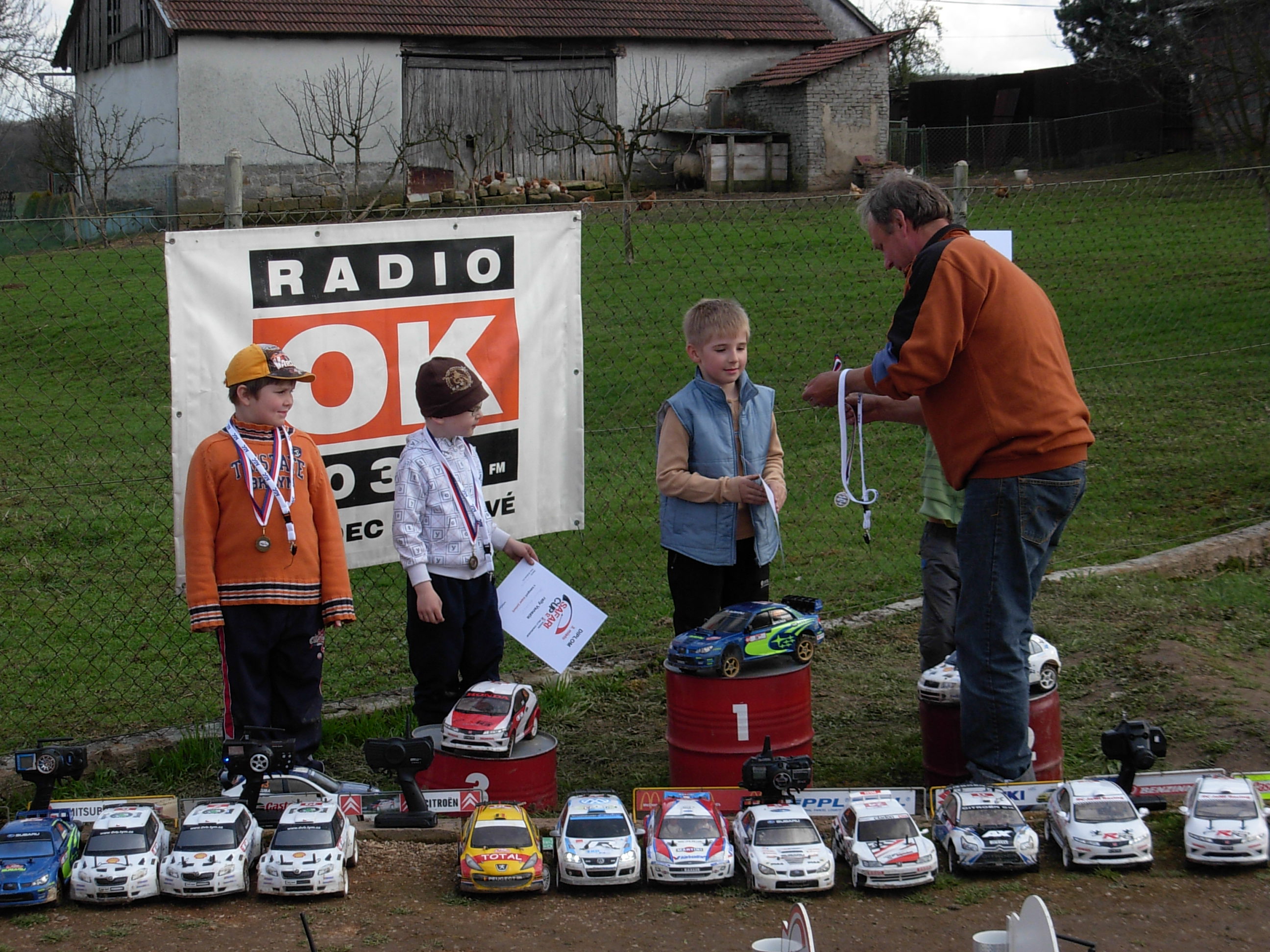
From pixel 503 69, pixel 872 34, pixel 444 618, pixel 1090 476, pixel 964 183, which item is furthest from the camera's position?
pixel 872 34

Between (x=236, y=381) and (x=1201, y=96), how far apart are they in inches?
536

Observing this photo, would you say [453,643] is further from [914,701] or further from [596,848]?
[914,701]

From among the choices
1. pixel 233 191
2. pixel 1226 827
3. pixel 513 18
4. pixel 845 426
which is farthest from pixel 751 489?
pixel 513 18

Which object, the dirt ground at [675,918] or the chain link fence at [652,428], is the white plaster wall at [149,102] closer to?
the chain link fence at [652,428]

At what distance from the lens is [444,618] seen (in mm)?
4914

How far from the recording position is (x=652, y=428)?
10.6 m

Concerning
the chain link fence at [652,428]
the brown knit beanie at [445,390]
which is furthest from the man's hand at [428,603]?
the chain link fence at [652,428]

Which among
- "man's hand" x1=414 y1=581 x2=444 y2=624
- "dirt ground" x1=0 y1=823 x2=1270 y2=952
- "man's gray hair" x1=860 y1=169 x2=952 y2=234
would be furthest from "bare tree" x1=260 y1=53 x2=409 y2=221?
"dirt ground" x1=0 y1=823 x2=1270 y2=952

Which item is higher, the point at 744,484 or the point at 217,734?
the point at 744,484

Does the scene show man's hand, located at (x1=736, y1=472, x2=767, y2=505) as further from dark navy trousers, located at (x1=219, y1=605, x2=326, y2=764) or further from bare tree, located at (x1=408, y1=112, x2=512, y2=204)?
bare tree, located at (x1=408, y1=112, x2=512, y2=204)

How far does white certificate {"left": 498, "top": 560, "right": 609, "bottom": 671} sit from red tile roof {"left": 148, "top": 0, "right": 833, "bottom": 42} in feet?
78.0

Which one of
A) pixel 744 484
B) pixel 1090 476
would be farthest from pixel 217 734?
pixel 1090 476

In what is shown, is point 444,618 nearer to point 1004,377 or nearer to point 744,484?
point 744,484

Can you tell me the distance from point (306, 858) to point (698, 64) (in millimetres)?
29496
